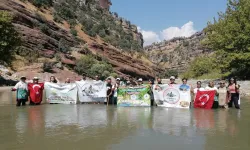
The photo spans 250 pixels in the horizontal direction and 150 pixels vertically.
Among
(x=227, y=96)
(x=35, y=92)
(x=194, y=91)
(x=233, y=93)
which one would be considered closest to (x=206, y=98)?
(x=194, y=91)

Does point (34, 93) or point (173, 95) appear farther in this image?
point (34, 93)

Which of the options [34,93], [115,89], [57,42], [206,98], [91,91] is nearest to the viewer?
[206,98]

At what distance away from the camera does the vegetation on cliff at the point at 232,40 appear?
34938 mm

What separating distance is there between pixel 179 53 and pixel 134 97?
497 feet

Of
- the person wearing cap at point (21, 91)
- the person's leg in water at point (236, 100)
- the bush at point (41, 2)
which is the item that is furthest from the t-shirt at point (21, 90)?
the bush at point (41, 2)

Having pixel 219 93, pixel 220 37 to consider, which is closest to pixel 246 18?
pixel 220 37

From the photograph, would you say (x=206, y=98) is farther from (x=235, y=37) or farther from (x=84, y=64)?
(x=84, y=64)

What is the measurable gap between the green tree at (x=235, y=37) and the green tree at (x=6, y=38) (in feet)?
71.6

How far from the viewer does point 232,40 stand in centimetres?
3559

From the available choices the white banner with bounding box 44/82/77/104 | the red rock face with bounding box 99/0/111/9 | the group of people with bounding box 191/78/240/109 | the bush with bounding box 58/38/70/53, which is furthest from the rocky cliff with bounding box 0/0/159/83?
→ the red rock face with bounding box 99/0/111/9

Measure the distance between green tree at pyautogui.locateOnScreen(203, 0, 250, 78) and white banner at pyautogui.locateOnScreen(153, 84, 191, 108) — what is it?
2034 cm

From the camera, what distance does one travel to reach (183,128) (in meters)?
10.0

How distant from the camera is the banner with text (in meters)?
16.3

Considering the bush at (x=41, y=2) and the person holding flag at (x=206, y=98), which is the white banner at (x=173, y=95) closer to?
the person holding flag at (x=206, y=98)
